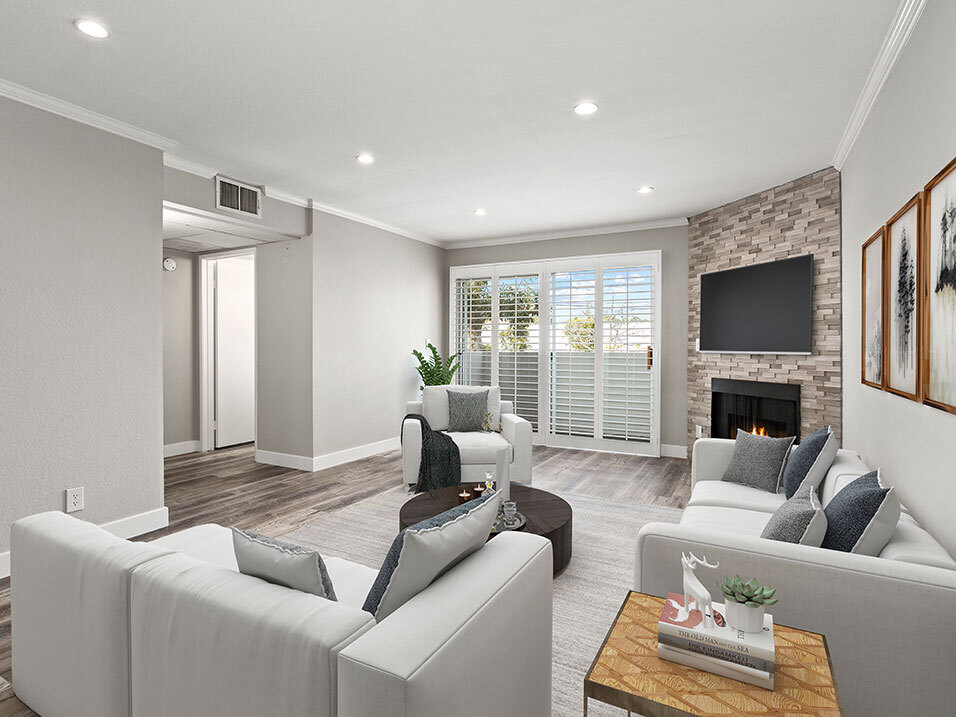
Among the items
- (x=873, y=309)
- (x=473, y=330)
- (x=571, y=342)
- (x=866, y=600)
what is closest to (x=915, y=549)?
(x=866, y=600)

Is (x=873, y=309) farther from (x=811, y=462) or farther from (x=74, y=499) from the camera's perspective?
(x=74, y=499)

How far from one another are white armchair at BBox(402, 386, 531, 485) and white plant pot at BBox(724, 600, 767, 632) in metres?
2.95

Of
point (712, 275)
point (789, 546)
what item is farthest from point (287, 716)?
point (712, 275)

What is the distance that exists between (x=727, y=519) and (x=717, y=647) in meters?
1.38

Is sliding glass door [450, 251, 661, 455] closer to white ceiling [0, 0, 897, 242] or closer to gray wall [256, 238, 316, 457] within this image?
white ceiling [0, 0, 897, 242]

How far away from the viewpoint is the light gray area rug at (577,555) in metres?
2.08

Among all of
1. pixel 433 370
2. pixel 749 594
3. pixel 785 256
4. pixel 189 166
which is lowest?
pixel 749 594

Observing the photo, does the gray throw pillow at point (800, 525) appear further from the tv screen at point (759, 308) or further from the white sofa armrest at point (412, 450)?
the white sofa armrest at point (412, 450)

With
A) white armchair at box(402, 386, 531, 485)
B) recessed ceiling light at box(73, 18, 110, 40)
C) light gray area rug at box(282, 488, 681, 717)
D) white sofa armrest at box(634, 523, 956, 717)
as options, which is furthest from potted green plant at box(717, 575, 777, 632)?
recessed ceiling light at box(73, 18, 110, 40)

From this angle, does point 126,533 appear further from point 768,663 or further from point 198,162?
point 768,663

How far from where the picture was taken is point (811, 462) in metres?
2.70

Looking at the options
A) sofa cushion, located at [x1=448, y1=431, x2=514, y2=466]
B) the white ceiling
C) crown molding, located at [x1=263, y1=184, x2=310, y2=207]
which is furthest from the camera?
crown molding, located at [x1=263, y1=184, x2=310, y2=207]

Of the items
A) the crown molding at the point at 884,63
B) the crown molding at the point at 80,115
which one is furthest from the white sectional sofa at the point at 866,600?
the crown molding at the point at 80,115

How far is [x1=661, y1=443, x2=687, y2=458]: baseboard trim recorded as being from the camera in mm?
5823
